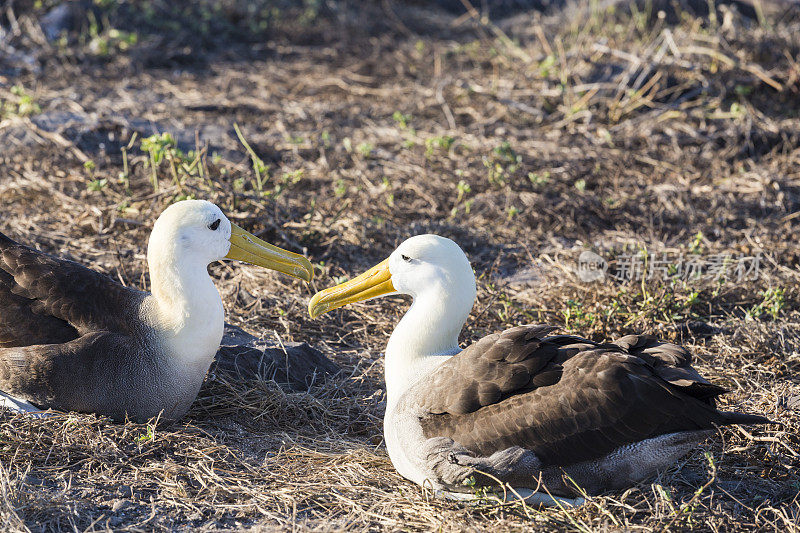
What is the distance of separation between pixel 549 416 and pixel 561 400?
0.29 ft

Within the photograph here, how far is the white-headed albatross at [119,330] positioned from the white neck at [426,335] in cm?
95

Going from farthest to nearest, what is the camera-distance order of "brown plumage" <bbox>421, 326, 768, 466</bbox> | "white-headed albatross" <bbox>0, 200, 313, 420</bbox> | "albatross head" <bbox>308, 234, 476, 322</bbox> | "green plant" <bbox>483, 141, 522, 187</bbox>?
"green plant" <bbox>483, 141, 522, 187</bbox> < "white-headed albatross" <bbox>0, 200, 313, 420</bbox> < "albatross head" <bbox>308, 234, 476, 322</bbox> < "brown plumage" <bbox>421, 326, 768, 466</bbox>

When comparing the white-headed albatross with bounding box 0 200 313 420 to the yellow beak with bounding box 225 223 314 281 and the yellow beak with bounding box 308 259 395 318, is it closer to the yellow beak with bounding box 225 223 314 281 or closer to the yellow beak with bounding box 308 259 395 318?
the yellow beak with bounding box 225 223 314 281

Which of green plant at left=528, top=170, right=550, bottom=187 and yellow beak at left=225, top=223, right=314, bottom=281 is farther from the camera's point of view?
green plant at left=528, top=170, right=550, bottom=187

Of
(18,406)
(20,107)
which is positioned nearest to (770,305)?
(18,406)

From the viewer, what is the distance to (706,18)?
11.8 meters

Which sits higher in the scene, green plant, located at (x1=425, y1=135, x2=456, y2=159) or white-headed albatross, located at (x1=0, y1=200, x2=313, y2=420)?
white-headed albatross, located at (x1=0, y1=200, x2=313, y2=420)

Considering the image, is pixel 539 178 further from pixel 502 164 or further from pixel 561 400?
pixel 561 400

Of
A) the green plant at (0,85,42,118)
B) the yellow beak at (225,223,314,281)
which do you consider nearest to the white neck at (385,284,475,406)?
the yellow beak at (225,223,314,281)

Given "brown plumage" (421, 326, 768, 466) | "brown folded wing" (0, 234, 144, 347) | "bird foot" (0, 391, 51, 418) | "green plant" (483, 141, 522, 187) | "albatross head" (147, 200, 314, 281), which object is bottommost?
"green plant" (483, 141, 522, 187)

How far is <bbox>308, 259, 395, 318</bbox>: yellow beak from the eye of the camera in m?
4.43

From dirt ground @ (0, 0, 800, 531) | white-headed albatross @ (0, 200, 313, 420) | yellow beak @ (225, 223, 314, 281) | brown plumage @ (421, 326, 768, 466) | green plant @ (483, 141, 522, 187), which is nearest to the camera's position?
brown plumage @ (421, 326, 768, 466)

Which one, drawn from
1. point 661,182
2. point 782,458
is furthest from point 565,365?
point 661,182

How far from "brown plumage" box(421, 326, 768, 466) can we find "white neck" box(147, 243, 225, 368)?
48.1 inches
